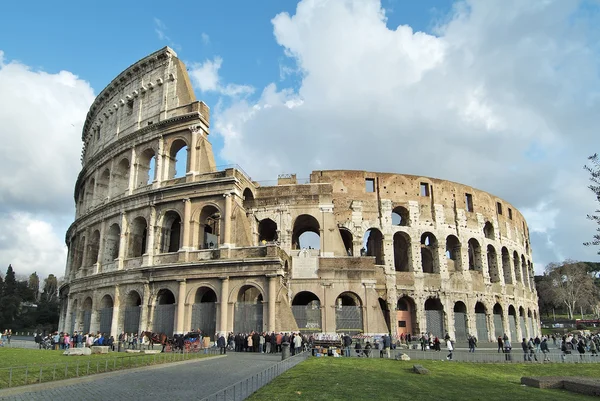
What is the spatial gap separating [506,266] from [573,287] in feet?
102

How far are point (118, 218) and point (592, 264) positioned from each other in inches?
3030

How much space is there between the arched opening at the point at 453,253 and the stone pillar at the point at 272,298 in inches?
638

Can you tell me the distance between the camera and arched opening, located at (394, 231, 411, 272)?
33.9 m

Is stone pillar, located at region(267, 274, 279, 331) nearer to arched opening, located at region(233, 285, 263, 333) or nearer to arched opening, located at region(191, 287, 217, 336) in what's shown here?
arched opening, located at region(233, 285, 263, 333)

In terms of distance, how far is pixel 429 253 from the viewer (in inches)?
1465

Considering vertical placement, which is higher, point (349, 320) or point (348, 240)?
point (348, 240)

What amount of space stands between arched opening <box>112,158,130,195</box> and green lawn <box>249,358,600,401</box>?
21908 mm

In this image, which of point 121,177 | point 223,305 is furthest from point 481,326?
point 121,177

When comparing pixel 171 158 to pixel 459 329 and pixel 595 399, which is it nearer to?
pixel 459 329

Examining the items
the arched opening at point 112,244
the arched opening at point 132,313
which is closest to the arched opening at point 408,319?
the arched opening at point 132,313

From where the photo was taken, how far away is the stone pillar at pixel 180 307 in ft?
85.4

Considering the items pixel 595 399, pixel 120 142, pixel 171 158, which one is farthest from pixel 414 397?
pixel 120 142

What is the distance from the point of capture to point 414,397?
10.7 m

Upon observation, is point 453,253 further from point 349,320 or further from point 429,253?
point 349,320
